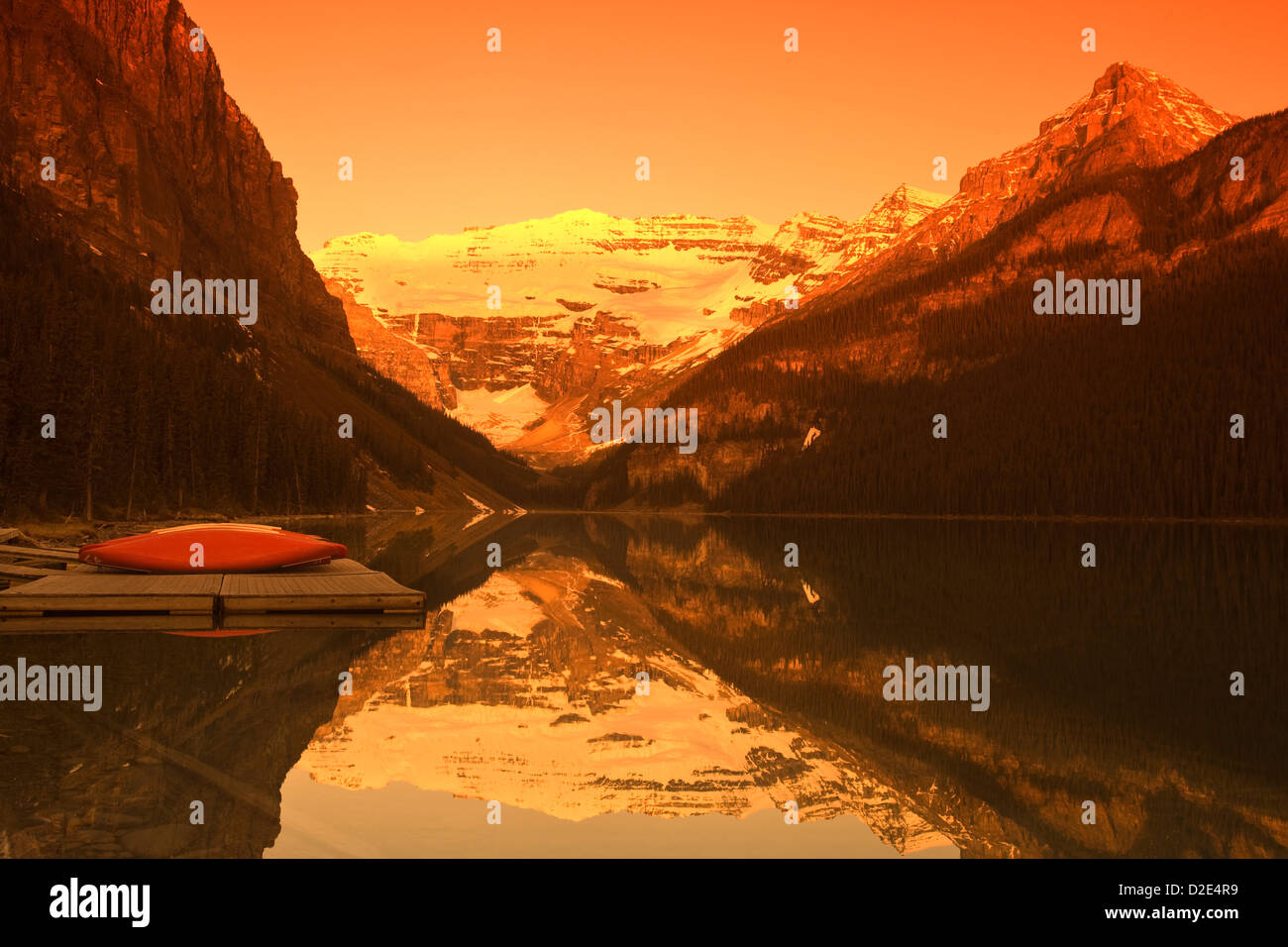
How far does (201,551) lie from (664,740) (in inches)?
803

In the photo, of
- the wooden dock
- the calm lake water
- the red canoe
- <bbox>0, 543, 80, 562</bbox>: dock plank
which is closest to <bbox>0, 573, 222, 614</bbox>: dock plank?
the wooden dock

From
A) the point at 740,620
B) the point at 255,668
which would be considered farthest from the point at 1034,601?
the point at 255,668

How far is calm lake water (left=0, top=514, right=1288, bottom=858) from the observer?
12.5 m

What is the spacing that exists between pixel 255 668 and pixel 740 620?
1619 centimetres

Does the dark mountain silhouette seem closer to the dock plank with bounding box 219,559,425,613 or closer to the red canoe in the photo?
the red canoe

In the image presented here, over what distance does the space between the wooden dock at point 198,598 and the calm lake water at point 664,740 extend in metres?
0.72

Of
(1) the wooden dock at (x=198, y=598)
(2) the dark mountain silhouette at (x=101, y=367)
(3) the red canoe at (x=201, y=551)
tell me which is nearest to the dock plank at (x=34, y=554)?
(3) the red canoe at (x=201, y=551)

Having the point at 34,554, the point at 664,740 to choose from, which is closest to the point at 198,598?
the point at 664,740

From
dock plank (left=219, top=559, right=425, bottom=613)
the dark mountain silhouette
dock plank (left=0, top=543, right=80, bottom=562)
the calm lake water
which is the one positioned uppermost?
the dark mountain silhouette

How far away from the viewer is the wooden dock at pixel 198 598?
86.6ft

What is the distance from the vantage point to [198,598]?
26.7m

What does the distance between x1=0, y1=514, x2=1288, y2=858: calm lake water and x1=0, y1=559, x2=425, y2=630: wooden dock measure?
72 centimetres

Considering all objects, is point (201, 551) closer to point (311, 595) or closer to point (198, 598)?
point (198, 598)
